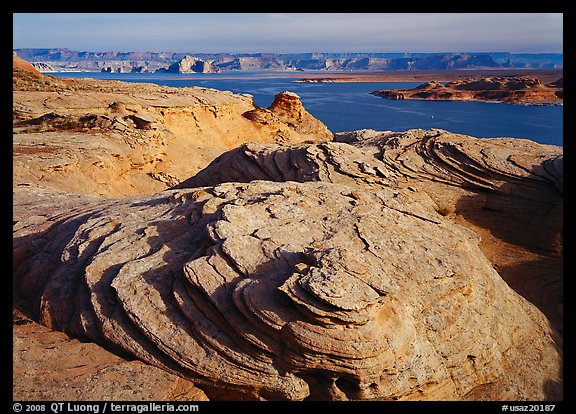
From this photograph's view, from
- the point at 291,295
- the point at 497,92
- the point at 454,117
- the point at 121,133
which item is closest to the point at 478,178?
the point at 291,295

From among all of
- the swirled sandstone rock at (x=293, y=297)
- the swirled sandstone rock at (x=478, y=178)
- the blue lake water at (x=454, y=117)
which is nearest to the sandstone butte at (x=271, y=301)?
the swirled sandstone rock at (x=293, y=297)

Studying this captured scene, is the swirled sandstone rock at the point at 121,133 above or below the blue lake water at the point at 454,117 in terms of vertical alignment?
above

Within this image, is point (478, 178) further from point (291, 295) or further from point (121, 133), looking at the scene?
point (121, 133)

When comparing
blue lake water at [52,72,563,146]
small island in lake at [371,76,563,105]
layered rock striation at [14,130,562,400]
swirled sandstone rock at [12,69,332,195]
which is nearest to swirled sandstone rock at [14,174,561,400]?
layered rock striation at [14,130,562,400]

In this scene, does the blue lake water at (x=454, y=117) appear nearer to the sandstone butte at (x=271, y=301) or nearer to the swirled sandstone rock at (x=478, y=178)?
the swirled sandstone rock at (x=478, y=178)

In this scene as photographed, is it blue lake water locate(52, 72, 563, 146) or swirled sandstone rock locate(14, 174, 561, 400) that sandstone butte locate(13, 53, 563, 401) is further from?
blue lake water locate(52, 72, 563, 146)

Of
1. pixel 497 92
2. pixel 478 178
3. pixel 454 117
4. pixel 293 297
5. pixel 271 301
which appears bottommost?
pixel 454 117
